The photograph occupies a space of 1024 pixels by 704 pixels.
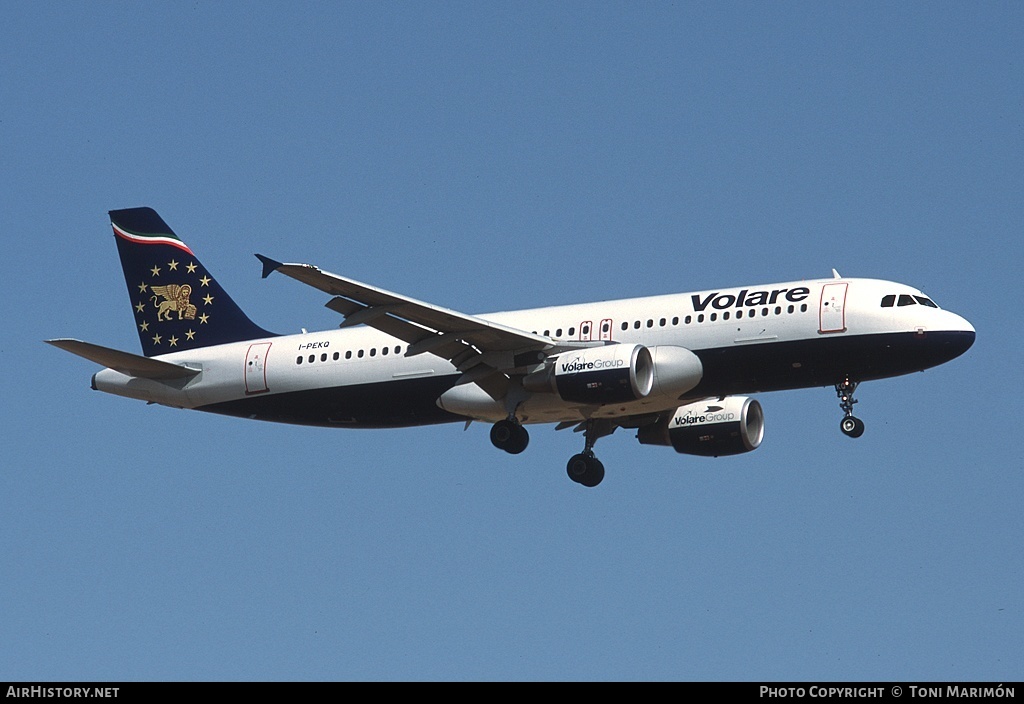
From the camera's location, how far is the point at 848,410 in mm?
42031

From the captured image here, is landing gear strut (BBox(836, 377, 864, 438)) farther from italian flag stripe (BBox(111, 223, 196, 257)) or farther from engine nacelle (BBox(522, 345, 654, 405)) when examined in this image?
italian flag stripe (BBox(111, 223, 196, 257))

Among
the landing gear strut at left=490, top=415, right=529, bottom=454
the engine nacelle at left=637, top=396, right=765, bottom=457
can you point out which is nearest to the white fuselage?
the landing gear strut at left=490, top=415, right=529, bottom=454

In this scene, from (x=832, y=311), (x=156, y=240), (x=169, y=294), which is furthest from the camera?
(x=156, y=240)

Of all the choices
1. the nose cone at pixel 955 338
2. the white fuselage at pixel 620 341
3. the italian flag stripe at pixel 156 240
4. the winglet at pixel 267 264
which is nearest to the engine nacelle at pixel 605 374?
the white fuselage at pixel 620 341

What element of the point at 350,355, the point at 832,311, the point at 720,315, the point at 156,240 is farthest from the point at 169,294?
the point at 832,311

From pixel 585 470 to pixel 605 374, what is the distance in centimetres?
538

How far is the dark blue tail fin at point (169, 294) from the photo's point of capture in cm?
4912

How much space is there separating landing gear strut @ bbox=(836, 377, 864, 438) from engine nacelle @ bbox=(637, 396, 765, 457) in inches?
180

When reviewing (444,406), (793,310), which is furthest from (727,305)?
(444,406)

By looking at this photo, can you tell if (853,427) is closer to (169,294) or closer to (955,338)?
(955,338)

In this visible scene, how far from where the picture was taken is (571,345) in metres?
42.8

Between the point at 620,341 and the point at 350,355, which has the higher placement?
the point at 350,355
